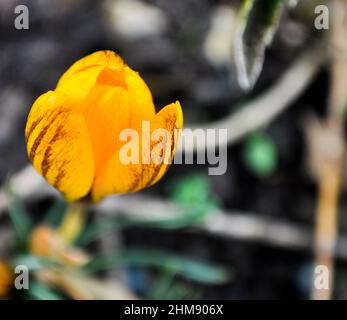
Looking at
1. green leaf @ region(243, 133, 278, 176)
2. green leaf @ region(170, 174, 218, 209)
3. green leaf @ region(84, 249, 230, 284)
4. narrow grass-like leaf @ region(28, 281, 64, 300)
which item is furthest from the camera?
green leaf @ region(243, 133, 278, 176)

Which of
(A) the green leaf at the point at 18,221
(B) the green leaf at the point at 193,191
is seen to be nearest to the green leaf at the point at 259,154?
(B) the green leaf at the point at 193,191

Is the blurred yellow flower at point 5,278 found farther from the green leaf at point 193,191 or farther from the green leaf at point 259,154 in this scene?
the green leaf at point 259,154

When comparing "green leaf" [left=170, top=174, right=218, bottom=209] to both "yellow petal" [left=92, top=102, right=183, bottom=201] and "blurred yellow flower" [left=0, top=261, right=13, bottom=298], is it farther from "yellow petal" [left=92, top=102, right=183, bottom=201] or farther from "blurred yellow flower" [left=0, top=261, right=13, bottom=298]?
"yellow petal" [left=92, top=102, right=183, bottom=201]

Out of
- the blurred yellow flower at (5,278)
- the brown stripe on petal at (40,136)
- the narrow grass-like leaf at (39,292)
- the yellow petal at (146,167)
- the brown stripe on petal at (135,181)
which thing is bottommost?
the narrow grass-like leaf at (39,292)

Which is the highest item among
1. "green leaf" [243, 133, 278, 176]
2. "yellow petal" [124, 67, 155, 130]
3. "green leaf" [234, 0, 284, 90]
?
"green leaf" [243, 133, 278, 176]

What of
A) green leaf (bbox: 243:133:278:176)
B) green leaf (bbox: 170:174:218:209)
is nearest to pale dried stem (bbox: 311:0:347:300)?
green leaf (bbox: 243:133:278:176)

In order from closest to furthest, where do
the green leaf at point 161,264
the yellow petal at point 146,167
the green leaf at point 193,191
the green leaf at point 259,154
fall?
1. the yellow petal at point 146,167
2. the green leaf at point 161,264
3. the green leaf at point 193,191
4. the green leaf at point 259,154

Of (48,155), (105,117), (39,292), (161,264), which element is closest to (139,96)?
(105,117)

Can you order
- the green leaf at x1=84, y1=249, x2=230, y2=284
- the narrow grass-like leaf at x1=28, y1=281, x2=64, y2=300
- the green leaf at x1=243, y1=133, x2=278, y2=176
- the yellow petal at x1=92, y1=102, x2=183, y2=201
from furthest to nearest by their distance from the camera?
the green leaf at x1=243, y1=133, x2=278, y2=176 → the green leaf at x1=84, y1=249, x2=230, y2=284 → the narrow grass-like leaf at x1=28, y1=281, x2=64, y2=300 → the yellow petal at x1=92, y1=102, x2=183, y2=201
